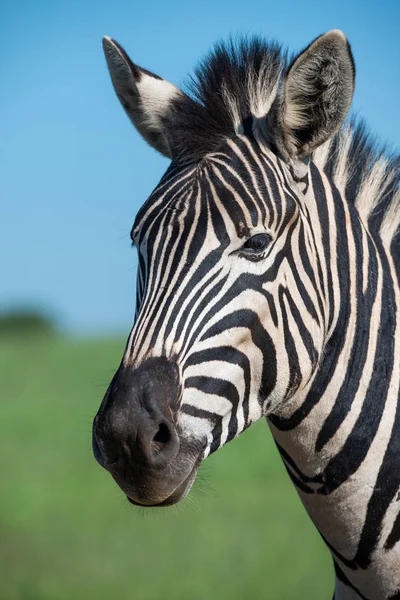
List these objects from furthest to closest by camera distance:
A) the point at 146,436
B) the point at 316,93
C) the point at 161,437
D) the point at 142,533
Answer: the point at 142,533 → the point at 316,93 → the point at 161,437 → the point at 146,436

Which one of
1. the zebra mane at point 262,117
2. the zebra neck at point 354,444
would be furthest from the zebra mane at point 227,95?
the zebra neck at point 354,444

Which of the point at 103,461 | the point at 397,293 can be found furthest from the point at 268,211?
the point at 103,461

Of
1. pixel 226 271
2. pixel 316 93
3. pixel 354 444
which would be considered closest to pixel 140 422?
pixel 226 271

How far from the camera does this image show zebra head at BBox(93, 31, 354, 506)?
4352mm

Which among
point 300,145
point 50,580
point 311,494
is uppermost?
point 300,145

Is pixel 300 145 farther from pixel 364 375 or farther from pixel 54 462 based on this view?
pixel 54 462

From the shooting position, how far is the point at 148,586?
59.0ft

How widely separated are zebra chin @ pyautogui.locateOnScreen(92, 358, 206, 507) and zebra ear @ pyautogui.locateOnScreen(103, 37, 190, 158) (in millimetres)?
1750

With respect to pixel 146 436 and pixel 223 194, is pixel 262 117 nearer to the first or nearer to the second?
pixel 223 194

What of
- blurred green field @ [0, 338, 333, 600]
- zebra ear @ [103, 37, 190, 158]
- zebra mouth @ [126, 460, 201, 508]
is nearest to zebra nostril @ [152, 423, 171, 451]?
zebra mouth @ [126, 460, 201, 508]

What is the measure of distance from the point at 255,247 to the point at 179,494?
136 cm

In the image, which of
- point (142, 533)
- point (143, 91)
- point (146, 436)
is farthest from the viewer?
point (142, 533)

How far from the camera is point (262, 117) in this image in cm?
516

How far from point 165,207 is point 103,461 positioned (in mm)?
1430
